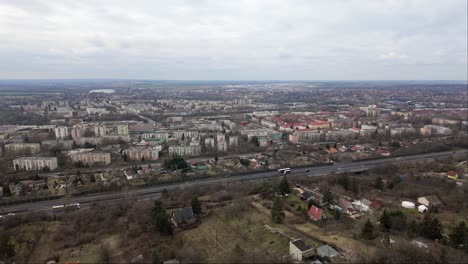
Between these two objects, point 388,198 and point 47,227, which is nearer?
point 47,227

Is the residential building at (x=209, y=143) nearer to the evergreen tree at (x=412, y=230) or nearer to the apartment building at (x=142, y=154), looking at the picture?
the apartment building at (x=142, y=154)

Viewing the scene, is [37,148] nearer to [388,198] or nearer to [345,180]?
[345,180]

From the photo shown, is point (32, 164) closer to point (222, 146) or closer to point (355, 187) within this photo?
point (222, 146)

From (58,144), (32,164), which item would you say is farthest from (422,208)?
(58,144)

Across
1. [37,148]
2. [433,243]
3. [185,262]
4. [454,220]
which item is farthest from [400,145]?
[37,148]

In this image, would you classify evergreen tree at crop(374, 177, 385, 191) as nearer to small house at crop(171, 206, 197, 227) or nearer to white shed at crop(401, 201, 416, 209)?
white shed at crop(401, 201, 416, 209)

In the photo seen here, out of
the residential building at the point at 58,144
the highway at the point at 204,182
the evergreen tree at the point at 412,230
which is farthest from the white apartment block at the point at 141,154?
the evergreen tree at the point at 412,230
